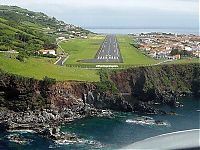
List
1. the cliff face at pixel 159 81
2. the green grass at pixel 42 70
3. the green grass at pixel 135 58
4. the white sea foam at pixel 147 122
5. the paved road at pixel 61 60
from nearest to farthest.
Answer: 1. the white sea foam at pixel 147 122
2. the green grass at pixel 42 70
3. the cliff face at pixel 159 81
4. the paved road at pixel 61 60
5. the green grass at pixel 135 58

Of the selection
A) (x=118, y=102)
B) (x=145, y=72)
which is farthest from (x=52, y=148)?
(x=145, y=72)

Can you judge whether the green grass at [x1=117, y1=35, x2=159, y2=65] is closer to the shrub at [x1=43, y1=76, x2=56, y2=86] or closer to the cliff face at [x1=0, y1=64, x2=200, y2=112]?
the cliff face at [x1=0, y1=64, x2=200, y2=112]

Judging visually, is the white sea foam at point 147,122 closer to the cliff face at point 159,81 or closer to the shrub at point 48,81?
the shrub at point 48,81

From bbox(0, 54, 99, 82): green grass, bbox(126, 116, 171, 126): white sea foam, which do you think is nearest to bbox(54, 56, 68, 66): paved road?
bbox(0, 54, 99, 82): green grass

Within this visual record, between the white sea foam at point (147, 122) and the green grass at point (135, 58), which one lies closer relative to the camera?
the white sea foam at point (147, 122)

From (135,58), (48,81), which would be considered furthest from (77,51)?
(48,81)

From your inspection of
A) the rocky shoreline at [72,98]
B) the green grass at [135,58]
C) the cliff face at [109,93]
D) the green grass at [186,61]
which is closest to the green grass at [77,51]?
the green grass at [135,58]

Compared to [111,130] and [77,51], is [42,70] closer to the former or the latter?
[111,130]
